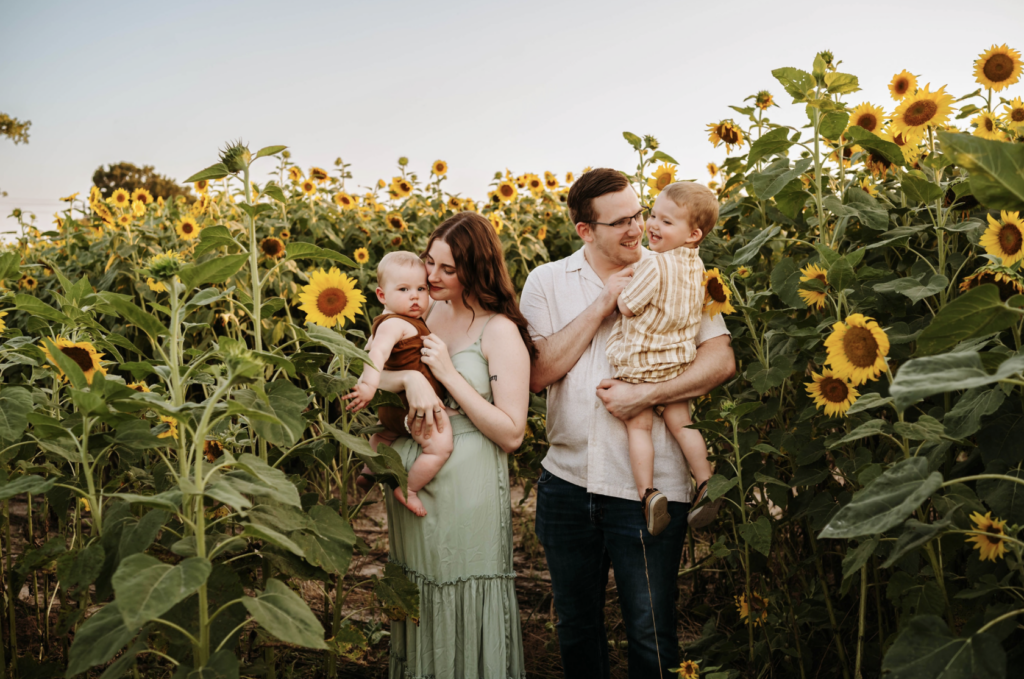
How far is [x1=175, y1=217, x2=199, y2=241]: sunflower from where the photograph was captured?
13.0ft

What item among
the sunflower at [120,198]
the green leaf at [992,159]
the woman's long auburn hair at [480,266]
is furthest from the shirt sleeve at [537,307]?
the sunflower at [120,198]

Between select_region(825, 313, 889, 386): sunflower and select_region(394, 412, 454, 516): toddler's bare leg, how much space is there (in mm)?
1059

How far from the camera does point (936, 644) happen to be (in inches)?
43.9

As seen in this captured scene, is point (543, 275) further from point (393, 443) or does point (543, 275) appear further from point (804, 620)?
point (804, 620)

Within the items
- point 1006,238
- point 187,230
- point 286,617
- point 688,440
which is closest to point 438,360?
point 688,440

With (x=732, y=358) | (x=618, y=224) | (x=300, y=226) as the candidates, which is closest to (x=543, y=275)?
(x=618, y=224)

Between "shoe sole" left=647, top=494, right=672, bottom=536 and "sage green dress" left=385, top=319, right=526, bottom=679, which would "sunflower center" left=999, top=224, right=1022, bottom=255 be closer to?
"shoe sole" left=647, top=494, right=672, bottom=536

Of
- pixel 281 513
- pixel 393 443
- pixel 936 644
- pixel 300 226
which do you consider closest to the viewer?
pixel 936 644

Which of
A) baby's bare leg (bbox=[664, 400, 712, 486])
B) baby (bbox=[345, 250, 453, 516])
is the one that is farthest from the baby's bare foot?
baby's bare leg (bbox=[664, 400, 712, 486])

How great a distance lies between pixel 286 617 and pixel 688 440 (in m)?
1.40

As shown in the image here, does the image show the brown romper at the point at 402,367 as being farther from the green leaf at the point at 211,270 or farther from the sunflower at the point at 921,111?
the sunflower at the point at 921,111

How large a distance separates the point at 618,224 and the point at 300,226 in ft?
9.27

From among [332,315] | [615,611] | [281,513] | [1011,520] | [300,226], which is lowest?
[615,611]

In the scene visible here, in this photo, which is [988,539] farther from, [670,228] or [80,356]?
[80,356]
